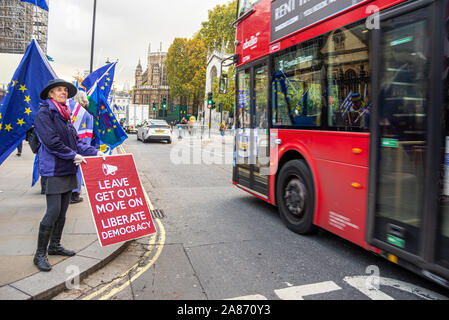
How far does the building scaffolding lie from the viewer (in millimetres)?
36875

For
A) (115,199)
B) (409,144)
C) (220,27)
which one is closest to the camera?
(409,144)

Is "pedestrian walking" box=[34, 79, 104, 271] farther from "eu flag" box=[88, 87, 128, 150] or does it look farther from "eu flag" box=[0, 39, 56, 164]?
"eu flag" box=[88, 87, 128, 150]

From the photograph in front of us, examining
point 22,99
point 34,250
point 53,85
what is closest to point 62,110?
point 53,85

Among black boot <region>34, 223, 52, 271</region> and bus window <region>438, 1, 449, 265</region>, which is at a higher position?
bus window <region>438, 1, 449, 265</region>

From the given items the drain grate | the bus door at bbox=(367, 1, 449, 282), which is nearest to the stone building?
the drain grate

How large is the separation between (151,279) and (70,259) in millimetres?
967

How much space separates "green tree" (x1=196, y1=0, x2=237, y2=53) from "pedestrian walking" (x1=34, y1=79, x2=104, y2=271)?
55849 mm

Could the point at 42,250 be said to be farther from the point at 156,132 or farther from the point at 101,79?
the point at 156,132

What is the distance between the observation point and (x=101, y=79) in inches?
278

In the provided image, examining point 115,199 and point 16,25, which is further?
point 16,25

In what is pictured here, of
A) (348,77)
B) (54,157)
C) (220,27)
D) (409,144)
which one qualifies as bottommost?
(54,157)

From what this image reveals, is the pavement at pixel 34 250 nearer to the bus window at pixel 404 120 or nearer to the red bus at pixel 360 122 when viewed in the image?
the red bus at pixel 360 122

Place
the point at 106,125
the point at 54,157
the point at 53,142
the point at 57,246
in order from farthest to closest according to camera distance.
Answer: the point at 106,125
the point at 57,246
the point at 54,157
the point at 53,142

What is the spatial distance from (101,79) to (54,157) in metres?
3.86
